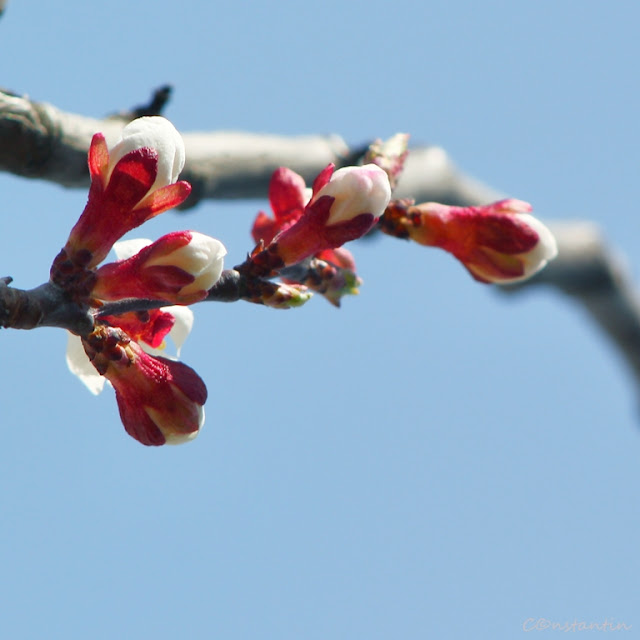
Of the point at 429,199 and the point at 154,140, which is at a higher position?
the point at 429,199

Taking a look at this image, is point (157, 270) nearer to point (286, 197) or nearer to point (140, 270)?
point (140, 270)

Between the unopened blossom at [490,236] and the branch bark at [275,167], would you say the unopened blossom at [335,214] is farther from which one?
the branch bark at [275,167]

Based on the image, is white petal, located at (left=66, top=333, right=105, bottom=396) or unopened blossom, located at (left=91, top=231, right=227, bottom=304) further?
white petal, located at (left=66, top=333, right=105, bottom=396)

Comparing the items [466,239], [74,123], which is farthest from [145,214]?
[466,239]

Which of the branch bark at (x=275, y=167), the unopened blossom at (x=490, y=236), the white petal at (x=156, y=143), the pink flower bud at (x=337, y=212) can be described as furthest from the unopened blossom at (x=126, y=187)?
the unopened blossom at (x=490, y=236)

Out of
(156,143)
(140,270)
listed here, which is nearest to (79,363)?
(140,270)

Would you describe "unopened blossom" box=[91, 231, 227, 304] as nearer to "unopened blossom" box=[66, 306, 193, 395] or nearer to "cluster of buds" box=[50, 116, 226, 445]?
"cluster of buds" box=[50, 116, 226, 445]

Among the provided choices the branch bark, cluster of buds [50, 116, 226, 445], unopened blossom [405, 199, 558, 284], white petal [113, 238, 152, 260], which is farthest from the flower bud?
the branch bark

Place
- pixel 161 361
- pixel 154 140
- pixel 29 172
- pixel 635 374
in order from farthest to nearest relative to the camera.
Answer: pixel 635 374
pixel 29 172
pixel 161 361
pixel 154 140

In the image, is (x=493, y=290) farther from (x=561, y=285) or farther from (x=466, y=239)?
(x=466, y=239)
